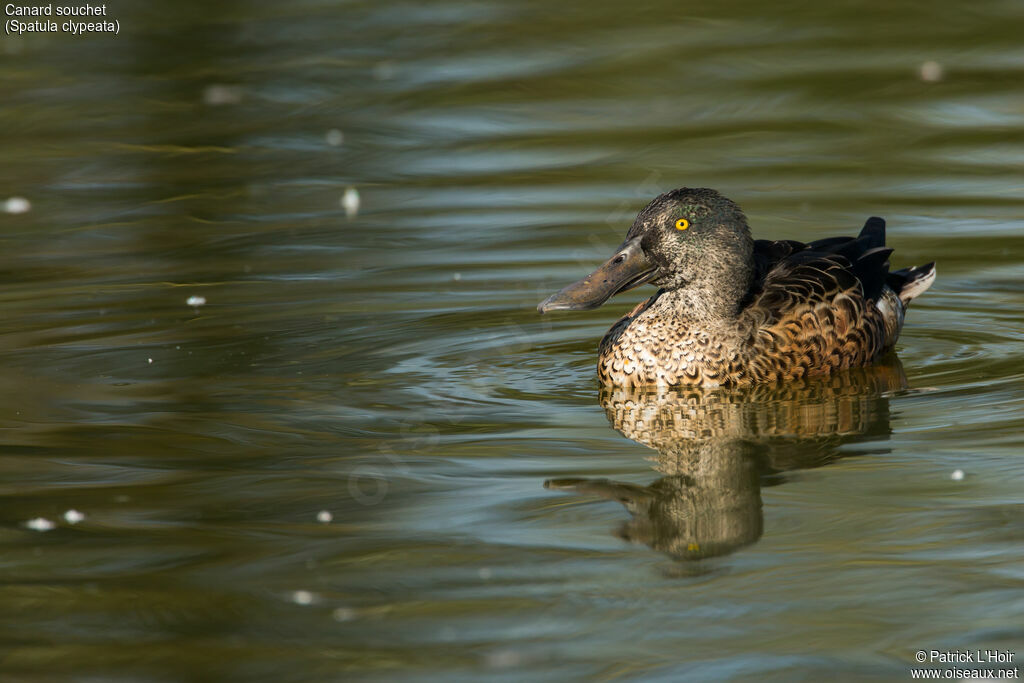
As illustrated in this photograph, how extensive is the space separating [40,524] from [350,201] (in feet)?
21.4

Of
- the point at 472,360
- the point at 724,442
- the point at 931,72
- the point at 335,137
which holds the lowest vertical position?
the point at 724,442

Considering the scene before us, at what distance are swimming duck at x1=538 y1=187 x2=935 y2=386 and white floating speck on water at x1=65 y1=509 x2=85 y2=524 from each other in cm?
260

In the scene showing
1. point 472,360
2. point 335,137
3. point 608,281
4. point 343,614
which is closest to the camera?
point 343,614

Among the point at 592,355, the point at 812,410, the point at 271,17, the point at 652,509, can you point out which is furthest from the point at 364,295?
the point at 271,17

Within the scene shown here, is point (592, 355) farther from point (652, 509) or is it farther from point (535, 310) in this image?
point (652, 509)

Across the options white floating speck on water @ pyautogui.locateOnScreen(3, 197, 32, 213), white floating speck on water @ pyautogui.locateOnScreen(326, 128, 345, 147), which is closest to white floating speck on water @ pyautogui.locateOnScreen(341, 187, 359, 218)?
white floating speck on water @ pyautogui.locateOnScreen(326, 128, 345, 147)

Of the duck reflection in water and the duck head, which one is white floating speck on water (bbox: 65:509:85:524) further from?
the duck head

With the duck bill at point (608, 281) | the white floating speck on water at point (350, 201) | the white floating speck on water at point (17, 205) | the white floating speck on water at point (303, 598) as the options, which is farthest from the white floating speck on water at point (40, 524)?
the white floating speck on water at point (17, 205)

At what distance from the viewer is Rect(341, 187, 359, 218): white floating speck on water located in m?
11.8

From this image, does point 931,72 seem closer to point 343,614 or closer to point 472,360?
point 472,360

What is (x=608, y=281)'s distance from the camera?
780cm

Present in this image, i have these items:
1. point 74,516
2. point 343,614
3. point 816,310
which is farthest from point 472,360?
point 343,614

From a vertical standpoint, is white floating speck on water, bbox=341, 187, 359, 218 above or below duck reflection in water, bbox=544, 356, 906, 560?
above

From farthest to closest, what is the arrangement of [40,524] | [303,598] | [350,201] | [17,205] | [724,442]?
[17,205], [350,201], [724,442], [40,524], [303,598]
